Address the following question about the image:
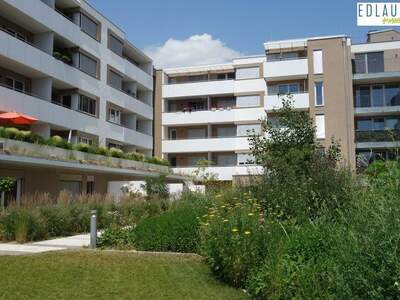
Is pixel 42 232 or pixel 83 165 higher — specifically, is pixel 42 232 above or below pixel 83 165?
below

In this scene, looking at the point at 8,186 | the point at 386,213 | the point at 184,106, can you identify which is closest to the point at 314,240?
the point at 386,213

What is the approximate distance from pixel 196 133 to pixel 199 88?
17.4 ft

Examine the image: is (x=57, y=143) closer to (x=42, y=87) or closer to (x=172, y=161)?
(x=42, y=87)

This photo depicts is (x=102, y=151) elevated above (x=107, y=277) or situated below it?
above

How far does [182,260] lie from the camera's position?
1155 cm

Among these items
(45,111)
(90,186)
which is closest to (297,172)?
(90,186)

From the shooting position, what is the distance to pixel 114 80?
4678 cm

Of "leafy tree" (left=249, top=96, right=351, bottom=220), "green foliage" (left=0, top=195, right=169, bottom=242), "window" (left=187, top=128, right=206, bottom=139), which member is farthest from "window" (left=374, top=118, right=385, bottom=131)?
"leafy tree" (left=249, top=96, right=351, bottom=220)

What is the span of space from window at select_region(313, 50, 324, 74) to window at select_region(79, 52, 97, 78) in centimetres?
2045

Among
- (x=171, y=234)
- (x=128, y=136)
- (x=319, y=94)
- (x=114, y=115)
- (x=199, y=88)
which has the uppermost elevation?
(x=199, y=88)

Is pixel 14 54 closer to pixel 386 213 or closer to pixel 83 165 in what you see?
pixel 83 165

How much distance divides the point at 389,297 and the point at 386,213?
89 cm

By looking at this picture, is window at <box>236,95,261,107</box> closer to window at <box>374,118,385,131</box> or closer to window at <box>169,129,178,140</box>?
window at <box>169,129,178,140</box>

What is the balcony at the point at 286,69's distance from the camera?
48.2 metres
